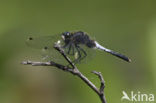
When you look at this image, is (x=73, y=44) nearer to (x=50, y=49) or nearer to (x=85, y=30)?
(x=50, y=49)

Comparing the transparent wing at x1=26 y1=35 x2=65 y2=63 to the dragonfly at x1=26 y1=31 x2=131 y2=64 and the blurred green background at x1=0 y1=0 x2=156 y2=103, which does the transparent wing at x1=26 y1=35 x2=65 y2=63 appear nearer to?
the dragonfly at x1=26 y1=31 x2=131 y2=64

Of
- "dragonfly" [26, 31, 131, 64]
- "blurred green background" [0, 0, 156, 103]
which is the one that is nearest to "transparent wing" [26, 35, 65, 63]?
"dragonfly" [26, 31, 131, 64]

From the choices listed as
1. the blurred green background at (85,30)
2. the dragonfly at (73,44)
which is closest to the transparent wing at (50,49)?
the dragonfly at (73,44)

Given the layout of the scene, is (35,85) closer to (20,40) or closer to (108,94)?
(20,40)

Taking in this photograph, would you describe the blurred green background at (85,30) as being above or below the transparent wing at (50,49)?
below

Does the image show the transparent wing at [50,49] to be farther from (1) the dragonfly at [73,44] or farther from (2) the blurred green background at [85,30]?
(2) the blurred green background at [85,30]

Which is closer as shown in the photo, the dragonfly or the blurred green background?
the dragonfly

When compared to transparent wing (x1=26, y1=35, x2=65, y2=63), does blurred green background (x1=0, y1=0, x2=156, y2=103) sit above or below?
below

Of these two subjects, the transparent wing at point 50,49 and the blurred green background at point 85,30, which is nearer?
the transparent wing at point 50,49

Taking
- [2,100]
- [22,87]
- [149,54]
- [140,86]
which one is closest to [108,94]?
[140,86]
